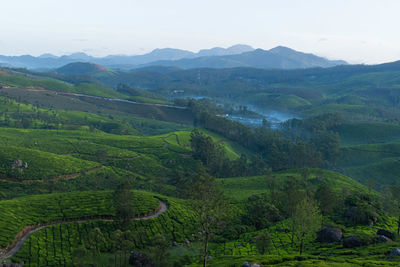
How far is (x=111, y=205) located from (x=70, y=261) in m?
25.0

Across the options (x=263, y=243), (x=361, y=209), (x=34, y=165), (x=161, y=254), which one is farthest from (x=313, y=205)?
(x=34, y=165)

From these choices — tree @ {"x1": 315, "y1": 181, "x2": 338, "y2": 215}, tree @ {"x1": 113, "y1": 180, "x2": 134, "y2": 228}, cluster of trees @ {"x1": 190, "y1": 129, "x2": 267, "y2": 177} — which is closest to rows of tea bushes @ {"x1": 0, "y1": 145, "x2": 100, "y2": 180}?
tree @ {"x1": 113, "y1": 180, "x2": 134, "y2": 228}

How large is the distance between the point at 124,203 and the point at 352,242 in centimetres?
5827

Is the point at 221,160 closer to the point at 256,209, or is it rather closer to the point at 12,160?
the point at 256,209

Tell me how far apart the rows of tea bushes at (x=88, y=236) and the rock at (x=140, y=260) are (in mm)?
5543

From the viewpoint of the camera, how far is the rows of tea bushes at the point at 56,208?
2931 inches

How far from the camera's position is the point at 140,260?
65.6 m

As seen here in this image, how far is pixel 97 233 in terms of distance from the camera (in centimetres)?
7138

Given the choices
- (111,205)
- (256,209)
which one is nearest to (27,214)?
(111,205)

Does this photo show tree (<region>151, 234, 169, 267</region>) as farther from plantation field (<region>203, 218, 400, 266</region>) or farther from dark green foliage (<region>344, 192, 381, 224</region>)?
dark green foliage (<region>344, 192, 381, 224</region>)

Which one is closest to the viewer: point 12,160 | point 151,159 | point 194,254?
point 194,254

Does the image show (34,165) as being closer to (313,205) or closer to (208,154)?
(208,154)

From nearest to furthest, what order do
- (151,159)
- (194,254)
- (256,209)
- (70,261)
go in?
(70,261) → (194,254) → (256,209) → (151,159)

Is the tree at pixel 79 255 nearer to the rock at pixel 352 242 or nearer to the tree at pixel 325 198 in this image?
the rock at pixel 352 242
